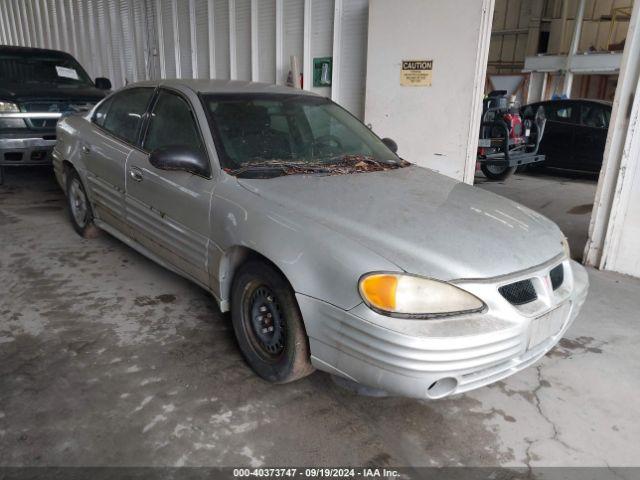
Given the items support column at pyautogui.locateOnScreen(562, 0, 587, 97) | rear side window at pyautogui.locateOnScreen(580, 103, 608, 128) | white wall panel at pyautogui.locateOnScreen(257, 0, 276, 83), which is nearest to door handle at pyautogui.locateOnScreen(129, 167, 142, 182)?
white wall panel at pyautogui.locateOnScreen(257, 0, 276, 83)

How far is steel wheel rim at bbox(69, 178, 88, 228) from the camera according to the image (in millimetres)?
4270

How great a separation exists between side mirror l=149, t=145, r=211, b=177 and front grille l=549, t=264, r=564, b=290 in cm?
183

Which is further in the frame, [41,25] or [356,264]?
[41,25]

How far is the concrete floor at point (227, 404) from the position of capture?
2.04m

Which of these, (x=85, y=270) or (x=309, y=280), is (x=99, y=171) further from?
(x=309, y=280)

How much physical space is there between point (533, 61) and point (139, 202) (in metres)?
15.2

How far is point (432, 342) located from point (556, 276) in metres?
0.89

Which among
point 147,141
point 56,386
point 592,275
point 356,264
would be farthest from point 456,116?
point 56,386

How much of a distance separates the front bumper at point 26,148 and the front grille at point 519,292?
5.73 m

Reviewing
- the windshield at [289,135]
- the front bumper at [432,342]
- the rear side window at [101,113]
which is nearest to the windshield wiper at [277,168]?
the windshield at [289,135]

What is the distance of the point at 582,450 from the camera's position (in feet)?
6.93

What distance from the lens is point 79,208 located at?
4.44 m

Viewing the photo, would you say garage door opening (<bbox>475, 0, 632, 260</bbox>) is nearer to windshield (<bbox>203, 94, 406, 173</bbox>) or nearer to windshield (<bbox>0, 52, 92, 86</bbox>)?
windshield (<bbox>203, 94, 406, 173</bbox>)

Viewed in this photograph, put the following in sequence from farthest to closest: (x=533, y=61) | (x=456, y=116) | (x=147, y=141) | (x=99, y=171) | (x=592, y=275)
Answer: (x=533, y=61), (x=456, y=116), (x=592, y=275), (x=99, y=171), (x=147, y=141)
